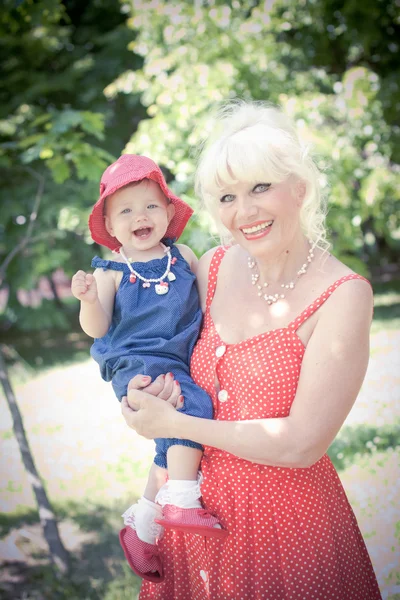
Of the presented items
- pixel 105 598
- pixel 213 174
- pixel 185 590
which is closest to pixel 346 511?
pixel 185 590

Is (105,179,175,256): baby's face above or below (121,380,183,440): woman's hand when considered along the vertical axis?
above

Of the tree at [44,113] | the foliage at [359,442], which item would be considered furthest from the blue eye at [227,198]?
the tree at [44,113]

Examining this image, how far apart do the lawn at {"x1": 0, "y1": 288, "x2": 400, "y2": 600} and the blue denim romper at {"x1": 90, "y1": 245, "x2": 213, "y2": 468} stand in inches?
94.3

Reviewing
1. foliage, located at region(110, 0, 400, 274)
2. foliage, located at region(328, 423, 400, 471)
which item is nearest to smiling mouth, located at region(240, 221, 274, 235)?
foliage, located at region(110, 0, 400, 274)

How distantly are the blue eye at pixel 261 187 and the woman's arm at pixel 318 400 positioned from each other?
369 millimetres

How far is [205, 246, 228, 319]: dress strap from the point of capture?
6.89ft

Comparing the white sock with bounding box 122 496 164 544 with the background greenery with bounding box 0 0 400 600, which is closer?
the white sock with bounding box 122 496 164 544

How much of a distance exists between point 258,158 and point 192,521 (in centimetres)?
108

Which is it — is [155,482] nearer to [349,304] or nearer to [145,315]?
[145,315]

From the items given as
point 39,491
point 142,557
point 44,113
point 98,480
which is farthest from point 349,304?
point 44,113

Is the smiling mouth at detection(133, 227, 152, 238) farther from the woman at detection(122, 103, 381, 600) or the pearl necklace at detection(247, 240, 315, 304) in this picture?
the pearl necklace at detection(247, 240, 315, 304)

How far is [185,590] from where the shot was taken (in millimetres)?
2086

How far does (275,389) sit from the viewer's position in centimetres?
178

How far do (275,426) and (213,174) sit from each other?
2.55 feet
